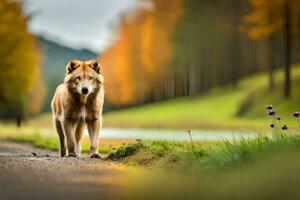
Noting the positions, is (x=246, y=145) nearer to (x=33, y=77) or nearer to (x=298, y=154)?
(x=298, y=154)

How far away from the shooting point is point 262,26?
36562 millimetres

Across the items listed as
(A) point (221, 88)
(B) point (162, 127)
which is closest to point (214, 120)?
(B) point (162, 127)

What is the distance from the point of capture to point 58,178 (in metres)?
8.86

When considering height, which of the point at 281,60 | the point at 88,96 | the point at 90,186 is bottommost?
the point at 90,186

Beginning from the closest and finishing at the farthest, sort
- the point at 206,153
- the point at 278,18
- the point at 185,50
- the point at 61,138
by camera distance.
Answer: the point at 206,153, the point at 61,138, the point at 278,18, the point at 185,50

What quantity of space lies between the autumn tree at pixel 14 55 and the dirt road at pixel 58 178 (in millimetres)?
16213

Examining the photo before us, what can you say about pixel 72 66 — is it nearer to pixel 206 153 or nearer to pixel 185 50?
pixel 206 153

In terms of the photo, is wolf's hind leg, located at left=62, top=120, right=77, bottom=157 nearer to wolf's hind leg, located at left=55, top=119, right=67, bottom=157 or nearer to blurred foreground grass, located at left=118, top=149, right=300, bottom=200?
wolf's hind leg, located at left=55, top=119, right=67, bottom=157

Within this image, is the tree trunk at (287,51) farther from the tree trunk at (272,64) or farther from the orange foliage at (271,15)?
the tree trunk at (272,64)

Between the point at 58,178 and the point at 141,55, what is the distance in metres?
41.0

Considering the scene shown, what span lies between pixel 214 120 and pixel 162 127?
439cm

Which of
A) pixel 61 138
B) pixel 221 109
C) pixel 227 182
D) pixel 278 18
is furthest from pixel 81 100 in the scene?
pixel 221 109

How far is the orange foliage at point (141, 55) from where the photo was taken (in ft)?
154

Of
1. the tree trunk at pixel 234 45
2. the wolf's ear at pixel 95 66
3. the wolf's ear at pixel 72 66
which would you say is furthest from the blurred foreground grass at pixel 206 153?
the tree trunk at pixel 234 45
